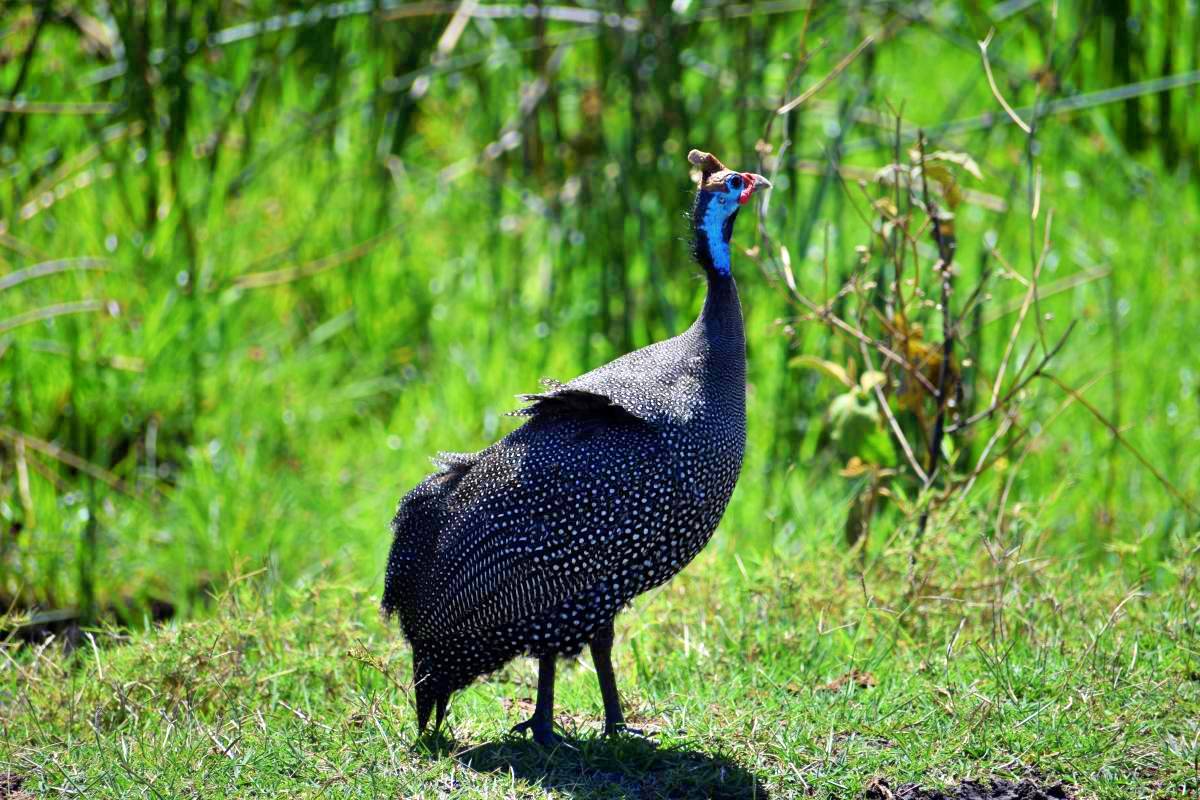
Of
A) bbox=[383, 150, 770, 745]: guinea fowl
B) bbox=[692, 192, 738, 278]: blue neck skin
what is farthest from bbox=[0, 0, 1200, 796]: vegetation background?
bbox=[692, 192, 738, 278]: blue neck skin

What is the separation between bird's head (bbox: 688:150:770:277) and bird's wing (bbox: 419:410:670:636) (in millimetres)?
478

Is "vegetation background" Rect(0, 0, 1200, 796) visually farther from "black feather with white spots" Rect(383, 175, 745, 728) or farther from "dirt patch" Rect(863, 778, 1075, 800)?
"black feather with white spots" Rect(383, 175, 745, 728)

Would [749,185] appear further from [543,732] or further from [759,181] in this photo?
[543,732]

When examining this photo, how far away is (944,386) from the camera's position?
4.66m

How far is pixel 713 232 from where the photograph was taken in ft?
12.0

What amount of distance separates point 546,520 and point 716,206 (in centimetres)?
90

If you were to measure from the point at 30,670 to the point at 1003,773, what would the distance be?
2.60 m

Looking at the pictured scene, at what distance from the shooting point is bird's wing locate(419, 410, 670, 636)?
3.46m

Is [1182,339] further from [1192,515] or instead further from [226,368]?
[226,368]

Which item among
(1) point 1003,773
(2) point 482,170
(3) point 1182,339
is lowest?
(1) point 1003,773

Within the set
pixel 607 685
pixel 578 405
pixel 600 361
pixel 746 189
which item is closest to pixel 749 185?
pixel 746 189

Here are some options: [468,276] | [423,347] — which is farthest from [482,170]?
[423,347]

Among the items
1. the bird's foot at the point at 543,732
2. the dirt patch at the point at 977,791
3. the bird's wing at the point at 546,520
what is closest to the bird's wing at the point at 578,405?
the bird's wing at the point at 546,520

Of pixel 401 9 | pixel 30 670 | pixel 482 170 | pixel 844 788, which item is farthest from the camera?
pixel 482 170
